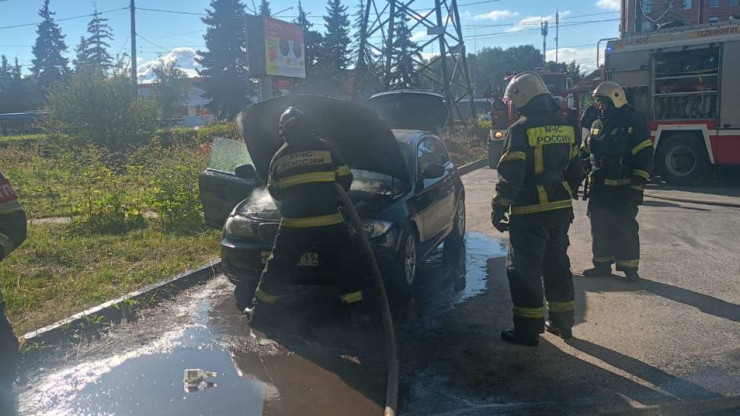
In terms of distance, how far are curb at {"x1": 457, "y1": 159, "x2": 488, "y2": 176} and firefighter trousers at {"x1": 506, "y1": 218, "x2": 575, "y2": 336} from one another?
11.5m

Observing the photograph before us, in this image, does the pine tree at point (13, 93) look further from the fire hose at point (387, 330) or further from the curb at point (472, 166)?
the fire hose at point (387, 330)

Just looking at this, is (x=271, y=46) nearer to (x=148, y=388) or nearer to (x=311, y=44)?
(x=148, y=388)

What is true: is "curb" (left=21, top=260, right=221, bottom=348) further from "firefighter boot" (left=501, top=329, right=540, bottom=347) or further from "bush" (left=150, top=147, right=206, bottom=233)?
"firefighter boot" (left=501, top=329, right=540, bottom=347)

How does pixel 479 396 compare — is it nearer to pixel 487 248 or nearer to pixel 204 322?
pixel 204 322

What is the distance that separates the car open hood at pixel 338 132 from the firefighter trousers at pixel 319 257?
1.28 metres

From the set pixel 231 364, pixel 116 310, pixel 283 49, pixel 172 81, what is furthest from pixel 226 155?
pixel 172 81

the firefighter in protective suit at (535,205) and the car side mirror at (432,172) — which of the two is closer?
the firefighter in protective suit at (535,205)

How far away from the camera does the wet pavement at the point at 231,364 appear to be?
146 inches

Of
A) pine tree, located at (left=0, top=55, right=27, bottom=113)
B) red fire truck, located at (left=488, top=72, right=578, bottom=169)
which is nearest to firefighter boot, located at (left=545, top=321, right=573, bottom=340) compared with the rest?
red fire truck, located at (left=488, top=72, right=578, bottom=169)

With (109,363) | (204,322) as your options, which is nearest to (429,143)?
(204,322)

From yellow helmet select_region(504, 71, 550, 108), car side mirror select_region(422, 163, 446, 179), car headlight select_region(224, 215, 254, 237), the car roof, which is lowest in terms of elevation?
car headlight select_region(224, 215, 254, 237)

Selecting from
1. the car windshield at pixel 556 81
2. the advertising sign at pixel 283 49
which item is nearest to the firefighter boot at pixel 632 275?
the advertising sign at pixel 283 49

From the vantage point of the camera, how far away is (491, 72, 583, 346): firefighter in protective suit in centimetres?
432

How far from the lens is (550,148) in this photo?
435 centimetres
